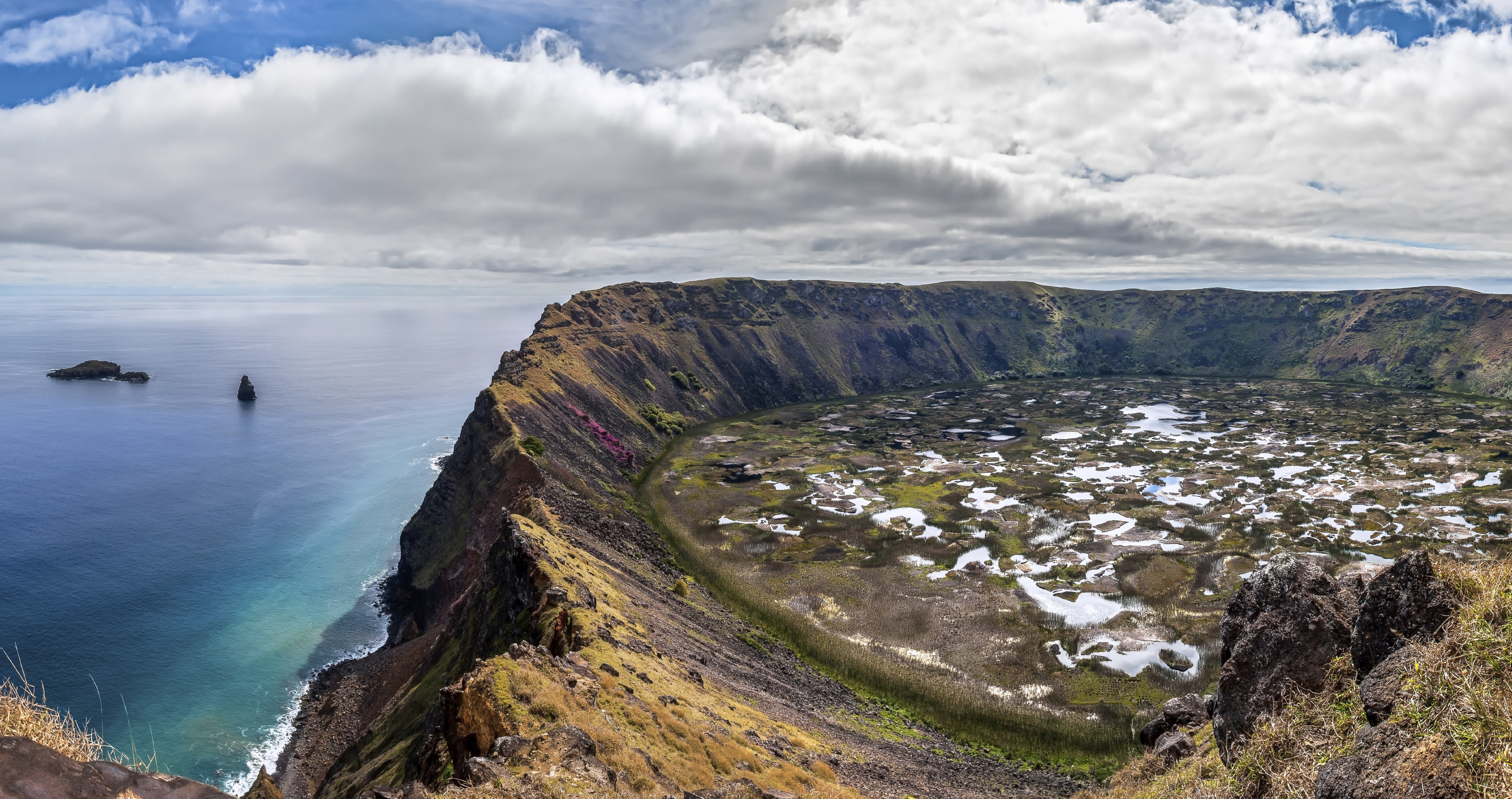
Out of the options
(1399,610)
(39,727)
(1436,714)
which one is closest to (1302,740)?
(1399,610)

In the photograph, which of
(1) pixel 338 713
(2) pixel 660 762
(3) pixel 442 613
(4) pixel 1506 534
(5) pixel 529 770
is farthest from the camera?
(4) pixel 1506 534

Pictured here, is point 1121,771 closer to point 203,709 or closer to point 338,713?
point 338,713

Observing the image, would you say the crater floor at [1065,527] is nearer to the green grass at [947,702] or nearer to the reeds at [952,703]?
the reeds at [952,703]

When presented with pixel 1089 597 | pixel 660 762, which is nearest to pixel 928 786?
pixel 660 762

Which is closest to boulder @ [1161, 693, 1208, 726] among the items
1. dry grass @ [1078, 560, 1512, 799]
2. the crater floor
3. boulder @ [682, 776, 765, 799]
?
dry grass @ [1078, 560, 1512, 799]

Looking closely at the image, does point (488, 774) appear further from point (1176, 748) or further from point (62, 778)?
point (1176, 748)

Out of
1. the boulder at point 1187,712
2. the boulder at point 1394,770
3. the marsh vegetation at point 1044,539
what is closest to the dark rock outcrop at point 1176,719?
the boulder at point 1187,712
